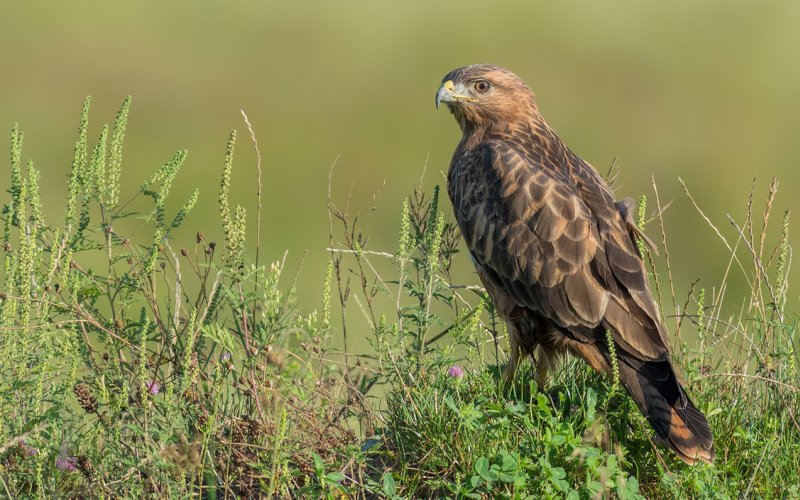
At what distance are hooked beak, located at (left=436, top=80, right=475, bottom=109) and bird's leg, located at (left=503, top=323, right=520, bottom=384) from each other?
1.36 metres

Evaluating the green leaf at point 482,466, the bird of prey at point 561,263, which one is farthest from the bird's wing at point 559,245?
the green leaf at point 482,466

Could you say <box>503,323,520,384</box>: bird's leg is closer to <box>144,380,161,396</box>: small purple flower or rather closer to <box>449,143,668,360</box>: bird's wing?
<box>449,143,668,360</box>: bird's wing

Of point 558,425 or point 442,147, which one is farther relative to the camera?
point 442,147

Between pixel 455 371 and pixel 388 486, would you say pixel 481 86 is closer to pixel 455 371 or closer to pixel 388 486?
pixel 455 371

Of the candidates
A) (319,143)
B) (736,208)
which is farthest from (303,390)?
(319,143)

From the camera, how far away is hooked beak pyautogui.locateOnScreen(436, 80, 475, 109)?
6.02 m

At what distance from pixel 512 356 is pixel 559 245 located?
1.67 feet

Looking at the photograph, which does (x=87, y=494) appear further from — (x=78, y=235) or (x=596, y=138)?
(x=596, y=138)

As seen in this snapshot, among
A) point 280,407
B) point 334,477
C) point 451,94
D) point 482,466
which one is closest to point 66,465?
point 280,407

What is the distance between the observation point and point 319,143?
15500 mm

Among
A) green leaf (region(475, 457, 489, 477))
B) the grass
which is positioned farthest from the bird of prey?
green leaf (region(475, 457, 489, 477))

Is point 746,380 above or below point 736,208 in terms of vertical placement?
above

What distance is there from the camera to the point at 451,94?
→ 6.05 m

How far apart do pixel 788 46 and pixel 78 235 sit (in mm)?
15865
